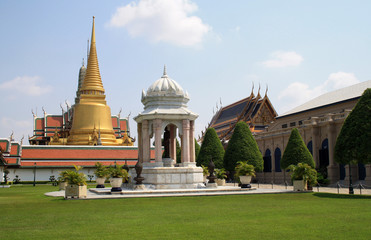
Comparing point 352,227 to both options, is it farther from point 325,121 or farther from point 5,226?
point 325,121

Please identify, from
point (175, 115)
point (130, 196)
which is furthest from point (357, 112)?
point (130, 196)

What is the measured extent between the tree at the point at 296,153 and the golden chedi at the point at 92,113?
42.2 meters

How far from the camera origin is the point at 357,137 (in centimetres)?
2472

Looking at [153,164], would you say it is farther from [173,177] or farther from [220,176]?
[220,176]

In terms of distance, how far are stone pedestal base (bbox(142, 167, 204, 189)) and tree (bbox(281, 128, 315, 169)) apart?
Result: 42.8ft

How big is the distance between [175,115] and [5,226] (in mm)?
18352

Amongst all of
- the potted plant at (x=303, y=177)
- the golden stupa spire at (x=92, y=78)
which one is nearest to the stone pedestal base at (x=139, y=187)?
the potted plant at (x=303, y=177)

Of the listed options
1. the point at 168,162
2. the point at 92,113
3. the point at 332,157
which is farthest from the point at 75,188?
the point at 92,113

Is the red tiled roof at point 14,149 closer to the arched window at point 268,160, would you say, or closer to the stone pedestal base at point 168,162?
the arched window at point 268,160

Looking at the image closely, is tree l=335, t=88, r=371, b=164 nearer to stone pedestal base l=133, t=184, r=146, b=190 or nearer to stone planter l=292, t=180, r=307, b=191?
stone planter l=292, t=180, r=307, b=191

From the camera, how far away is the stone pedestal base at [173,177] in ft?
93.7

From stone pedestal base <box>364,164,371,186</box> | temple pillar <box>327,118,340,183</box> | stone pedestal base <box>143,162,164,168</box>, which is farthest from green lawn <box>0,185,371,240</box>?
temple pillar <box>327,118,340,183</box>

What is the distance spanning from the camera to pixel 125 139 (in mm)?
78812

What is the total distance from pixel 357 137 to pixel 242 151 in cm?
2017
